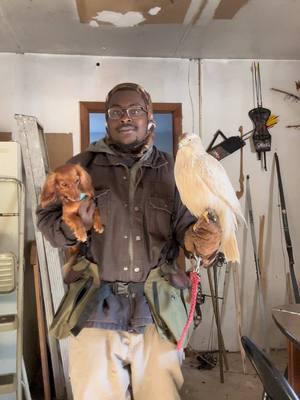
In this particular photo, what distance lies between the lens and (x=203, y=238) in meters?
1.12

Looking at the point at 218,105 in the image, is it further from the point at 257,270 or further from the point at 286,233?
the point at 257,270

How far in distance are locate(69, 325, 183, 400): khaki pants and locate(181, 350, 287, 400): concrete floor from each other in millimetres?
1353

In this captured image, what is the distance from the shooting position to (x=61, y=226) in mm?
1107

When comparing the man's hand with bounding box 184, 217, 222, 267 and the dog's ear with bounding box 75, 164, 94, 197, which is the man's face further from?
the man's hand with bounding box 184, 217, 222, 267

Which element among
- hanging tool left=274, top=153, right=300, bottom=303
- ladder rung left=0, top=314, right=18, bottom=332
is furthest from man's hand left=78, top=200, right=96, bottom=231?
hanging tool left=274, top=153, right=300, bottom=303

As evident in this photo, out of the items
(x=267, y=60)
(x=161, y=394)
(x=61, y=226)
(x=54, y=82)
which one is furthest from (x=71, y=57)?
(x=161, y=394)

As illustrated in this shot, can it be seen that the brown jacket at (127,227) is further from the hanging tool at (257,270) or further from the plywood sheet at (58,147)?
the hanging tool at (257,270)

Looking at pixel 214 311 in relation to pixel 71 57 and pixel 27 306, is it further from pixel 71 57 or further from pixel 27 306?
pixel 71 57

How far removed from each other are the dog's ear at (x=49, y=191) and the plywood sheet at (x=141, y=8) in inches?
53.3

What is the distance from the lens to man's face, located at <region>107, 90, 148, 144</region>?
4.15 feet

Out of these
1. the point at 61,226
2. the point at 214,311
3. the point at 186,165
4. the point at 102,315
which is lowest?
the point at 214,311

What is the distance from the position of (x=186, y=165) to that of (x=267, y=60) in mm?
2106

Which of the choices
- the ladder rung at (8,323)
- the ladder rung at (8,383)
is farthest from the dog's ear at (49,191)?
the ladder rung at (8,383)

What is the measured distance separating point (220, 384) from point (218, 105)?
6.50 ft
